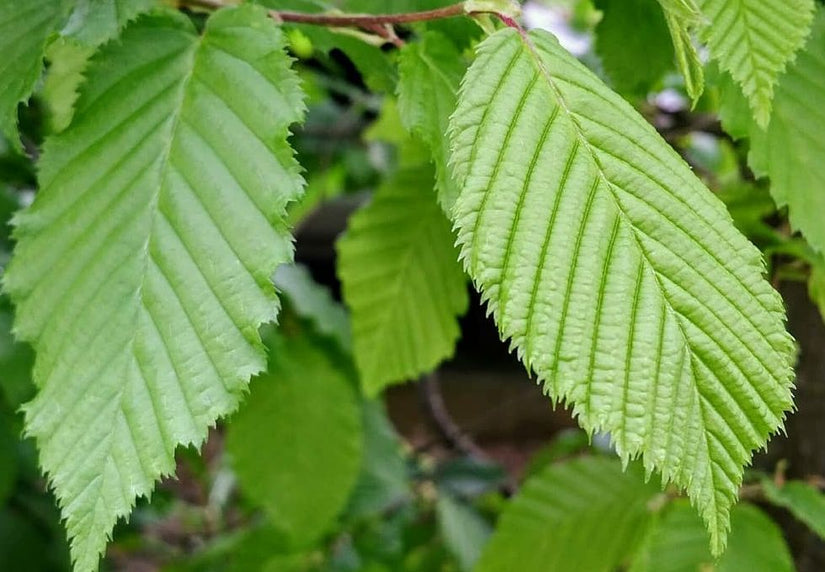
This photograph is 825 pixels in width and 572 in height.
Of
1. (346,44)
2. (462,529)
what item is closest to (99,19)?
(346,44)

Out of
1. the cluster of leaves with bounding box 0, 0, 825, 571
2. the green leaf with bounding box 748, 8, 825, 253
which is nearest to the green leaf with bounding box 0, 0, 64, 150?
the cluster of leaves with bounding box 0, 0, 825, 571

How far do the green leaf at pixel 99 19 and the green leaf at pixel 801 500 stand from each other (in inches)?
25.9

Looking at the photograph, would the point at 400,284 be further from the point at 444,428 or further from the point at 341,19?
the point at 444,428

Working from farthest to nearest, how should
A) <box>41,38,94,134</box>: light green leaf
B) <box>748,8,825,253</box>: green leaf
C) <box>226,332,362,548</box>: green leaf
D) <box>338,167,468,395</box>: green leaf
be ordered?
<box>226,332,362,548</box>: green leaf < <box>338,167,468,395</box>: green leaf < <box>41,38,94,134</box>: light green leaf < <box>748,8,825,253</box>: green leaf

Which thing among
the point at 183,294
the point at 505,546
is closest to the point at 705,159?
the point at 505,546

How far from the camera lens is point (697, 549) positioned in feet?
2.60

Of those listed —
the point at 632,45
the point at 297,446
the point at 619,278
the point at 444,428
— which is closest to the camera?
the point at 619,278

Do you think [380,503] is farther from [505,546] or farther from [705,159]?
[705,159]

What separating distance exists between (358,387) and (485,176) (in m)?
0.99

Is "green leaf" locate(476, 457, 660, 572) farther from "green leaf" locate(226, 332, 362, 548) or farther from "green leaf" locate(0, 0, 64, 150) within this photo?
"green leaf" locate(0, 0, 64, 150)

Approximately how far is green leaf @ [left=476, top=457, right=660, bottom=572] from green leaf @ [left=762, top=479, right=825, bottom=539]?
0.44 ft

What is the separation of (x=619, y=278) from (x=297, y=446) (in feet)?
2.84

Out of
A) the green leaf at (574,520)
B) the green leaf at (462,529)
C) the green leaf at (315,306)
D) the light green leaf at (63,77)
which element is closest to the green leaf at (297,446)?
the green leaf at (315,306)

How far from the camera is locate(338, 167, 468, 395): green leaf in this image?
885mm
